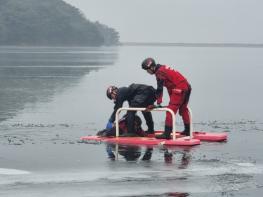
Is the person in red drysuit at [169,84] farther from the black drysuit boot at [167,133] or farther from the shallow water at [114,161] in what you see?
the shallow water at [114,161]

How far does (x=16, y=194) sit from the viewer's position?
10.2 metres

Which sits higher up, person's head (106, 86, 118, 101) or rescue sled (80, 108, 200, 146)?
person's head (106, 86, 118, 101)

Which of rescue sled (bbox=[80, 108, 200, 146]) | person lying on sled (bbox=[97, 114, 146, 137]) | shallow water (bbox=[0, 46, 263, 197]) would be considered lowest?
shallow water (bbox=[0, 46, 263, 197])

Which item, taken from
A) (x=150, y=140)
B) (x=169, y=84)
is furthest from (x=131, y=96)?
(x=150, y=140)

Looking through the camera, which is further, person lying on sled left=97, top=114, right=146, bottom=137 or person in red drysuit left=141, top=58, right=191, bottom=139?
person lying on sled left=97, top=114, right=146, bottom=137

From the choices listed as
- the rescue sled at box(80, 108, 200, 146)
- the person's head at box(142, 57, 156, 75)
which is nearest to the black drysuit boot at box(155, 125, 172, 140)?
the rescue sled at box(80, 108, 200, 146)

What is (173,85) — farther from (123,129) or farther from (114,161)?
(114,161)

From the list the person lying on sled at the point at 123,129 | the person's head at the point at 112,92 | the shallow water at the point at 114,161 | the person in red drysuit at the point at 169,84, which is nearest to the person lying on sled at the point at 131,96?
the person's head at the point at 112,92

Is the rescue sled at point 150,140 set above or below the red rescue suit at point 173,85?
below

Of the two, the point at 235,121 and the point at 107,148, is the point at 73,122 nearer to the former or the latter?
the point at 235,121

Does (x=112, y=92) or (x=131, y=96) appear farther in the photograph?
(x=131, y=96)

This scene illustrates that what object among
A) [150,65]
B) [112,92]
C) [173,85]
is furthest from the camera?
[112,92]

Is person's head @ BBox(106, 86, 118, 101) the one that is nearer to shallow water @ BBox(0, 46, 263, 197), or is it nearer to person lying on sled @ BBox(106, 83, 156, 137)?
person lying on sled @ BBox(106, 83, 156, 137)

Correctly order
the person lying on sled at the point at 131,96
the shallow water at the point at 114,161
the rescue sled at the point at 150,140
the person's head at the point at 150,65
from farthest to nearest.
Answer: the person lying on sled at the point at 131,96 → the person's head at the point at 150,65 → the rescue sled at the point at 150,140 → the shallow water at the point at 114,161
